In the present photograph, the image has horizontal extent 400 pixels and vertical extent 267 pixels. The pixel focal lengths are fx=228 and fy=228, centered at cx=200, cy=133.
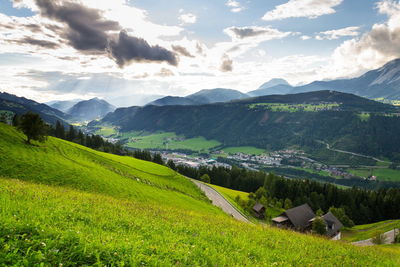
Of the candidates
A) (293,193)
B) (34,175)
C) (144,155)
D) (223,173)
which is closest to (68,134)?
(144,155)

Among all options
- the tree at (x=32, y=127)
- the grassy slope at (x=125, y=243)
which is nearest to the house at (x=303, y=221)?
the grassy slope at (x=125, y=243)

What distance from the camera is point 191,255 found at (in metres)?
9.30

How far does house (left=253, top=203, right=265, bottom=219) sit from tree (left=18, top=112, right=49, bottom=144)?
68.9m

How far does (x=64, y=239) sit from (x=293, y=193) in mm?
113763

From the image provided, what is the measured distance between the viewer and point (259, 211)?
3226 inches

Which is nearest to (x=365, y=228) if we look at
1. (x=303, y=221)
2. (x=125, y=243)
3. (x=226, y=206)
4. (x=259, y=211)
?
(x=303, y=221)

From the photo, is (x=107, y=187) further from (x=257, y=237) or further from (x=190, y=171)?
(x=190, y=171)

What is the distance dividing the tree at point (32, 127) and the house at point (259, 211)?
68.9 metres

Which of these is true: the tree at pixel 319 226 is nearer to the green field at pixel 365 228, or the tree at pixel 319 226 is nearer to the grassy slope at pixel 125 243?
the green field at pixel 365 228

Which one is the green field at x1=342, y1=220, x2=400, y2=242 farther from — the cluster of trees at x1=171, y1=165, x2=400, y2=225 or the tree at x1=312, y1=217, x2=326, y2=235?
the tree at x1=312, y1=217, x2=326, y2=235

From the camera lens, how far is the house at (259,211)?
81750 mm

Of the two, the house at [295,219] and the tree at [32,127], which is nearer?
the tree at [32,127]

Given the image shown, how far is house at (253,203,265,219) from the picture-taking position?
268ft

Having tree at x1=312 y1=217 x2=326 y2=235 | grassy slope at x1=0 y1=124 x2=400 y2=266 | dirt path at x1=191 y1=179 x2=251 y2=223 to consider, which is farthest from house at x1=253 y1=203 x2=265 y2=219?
grassy slope at x1=0 y1=124 x2=400 y2=266
